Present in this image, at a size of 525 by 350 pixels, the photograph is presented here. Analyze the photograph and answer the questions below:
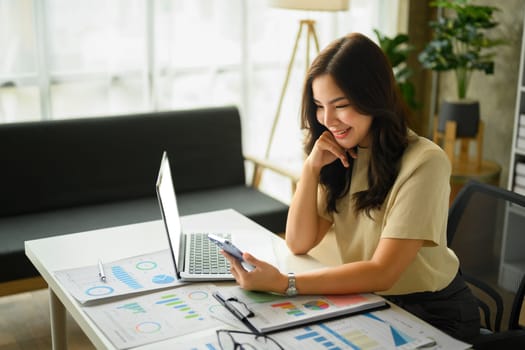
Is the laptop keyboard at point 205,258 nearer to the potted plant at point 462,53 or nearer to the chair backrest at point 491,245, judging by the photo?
the chair backrest at point 491,245

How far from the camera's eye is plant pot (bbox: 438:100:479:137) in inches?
152

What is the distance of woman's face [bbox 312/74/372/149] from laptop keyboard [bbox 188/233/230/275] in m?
0.44

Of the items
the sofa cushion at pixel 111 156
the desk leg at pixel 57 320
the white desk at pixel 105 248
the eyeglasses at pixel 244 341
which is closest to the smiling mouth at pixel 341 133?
the white desk at pixel 105 248

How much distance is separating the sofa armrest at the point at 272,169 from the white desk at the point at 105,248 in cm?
106

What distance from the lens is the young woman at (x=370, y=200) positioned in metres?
1.59

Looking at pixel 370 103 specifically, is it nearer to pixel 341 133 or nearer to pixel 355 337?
pixel 341 133

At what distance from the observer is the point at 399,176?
1697 mm

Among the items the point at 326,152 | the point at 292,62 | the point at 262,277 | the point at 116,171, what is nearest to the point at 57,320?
the point at 262,277

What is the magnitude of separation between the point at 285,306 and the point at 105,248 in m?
0.64

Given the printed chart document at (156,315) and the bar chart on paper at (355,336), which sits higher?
the bar chart on paper at (355,336)

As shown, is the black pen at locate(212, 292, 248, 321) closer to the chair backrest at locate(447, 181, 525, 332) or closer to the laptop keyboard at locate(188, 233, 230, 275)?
the laptop keyboard at locate(188, 233, 230, 275)

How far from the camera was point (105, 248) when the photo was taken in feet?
6.29

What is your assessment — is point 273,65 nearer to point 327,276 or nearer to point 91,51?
point 91,51

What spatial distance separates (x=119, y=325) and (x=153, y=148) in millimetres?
1974
